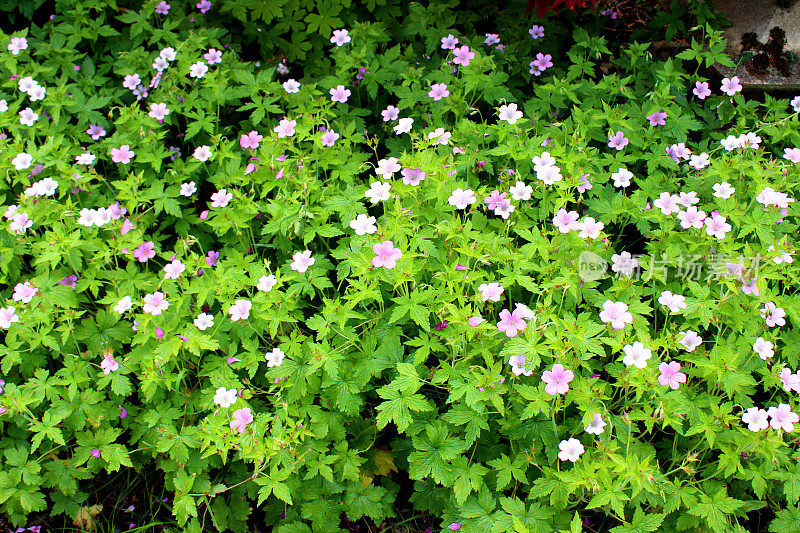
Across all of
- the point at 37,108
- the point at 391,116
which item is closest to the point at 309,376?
→ the point at 391,116

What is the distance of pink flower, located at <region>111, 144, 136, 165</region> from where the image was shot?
3211mm

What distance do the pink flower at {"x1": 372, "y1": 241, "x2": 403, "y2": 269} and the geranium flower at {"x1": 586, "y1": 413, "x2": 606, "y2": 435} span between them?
0.94 m

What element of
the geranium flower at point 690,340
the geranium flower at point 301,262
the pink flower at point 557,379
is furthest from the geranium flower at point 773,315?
the geranium flower at point 301,262

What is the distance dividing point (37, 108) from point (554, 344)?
330cm

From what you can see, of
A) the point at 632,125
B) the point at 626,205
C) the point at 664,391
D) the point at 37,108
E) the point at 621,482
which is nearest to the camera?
the point at 621,482

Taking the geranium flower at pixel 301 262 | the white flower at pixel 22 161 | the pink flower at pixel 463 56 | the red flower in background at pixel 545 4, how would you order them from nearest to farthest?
the geranium flower at pixel 301 262, the white flower at pixel 22 161, the red flower in background at pixel 545 4, the pink flower at pixel 463 56

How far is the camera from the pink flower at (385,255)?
2.46m

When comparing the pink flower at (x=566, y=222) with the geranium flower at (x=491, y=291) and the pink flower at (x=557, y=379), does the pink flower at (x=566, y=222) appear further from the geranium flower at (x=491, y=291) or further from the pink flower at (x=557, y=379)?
the pink flower at (x=557, y=379)

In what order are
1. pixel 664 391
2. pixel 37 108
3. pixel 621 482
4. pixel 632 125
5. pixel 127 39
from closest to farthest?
pixel 621 482, pixel 664 391, pixel 632 125, pixel 37 108, pixel 127 39

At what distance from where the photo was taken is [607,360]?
8.93ft

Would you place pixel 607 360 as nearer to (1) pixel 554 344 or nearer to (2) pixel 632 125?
(1) pixel 554 344

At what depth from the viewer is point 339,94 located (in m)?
3.46

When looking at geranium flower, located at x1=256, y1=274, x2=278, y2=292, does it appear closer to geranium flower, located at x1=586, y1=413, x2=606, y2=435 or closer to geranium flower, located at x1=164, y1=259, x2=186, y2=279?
geranium flower, located at x1=164, y1=259, x2=186, y2=279

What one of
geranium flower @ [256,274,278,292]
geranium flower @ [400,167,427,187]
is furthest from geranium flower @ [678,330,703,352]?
geranium flower @ [256,274,278,292]
